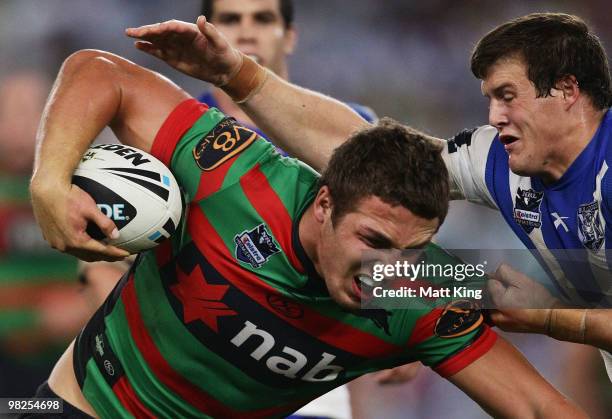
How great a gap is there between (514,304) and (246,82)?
3.61ft

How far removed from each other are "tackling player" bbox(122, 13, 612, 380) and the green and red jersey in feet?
0.80

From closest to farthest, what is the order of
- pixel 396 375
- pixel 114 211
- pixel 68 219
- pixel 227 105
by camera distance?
pixel 68 219 → pixel 114 211 → pixel 396 375 → pixel 227 105

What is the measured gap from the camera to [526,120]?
3258mm

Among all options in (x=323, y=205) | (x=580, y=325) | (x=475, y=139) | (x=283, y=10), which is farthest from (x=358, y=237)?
(x=283, y=10)

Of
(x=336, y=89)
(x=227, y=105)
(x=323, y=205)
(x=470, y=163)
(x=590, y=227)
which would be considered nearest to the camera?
(x=323, y=205)

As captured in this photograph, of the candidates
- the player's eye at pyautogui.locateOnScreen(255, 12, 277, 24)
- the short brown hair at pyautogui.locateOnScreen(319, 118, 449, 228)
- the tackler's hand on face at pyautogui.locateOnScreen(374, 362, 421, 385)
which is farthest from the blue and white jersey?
the player's eye at pyautogui.locateOnScreen(255, 12, 277, 24)

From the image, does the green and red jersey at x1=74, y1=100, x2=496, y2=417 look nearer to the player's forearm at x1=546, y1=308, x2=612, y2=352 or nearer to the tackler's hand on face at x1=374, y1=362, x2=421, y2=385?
the player's forearm at x1=546, y1=308, x2=612, y2=352

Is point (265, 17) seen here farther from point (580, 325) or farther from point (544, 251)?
point (580, 325)

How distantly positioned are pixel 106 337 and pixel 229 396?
44 centimetres

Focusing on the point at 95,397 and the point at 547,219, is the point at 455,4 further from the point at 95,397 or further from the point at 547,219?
the point at 95,397

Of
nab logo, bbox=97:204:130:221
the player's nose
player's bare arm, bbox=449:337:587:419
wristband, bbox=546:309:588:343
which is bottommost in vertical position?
player's bare arm, bbox=449:337:587:419

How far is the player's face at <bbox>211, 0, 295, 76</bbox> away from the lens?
17.0 feet

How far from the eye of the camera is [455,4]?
7406 millimetres

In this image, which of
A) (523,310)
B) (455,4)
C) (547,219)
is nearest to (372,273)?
(523,310)
